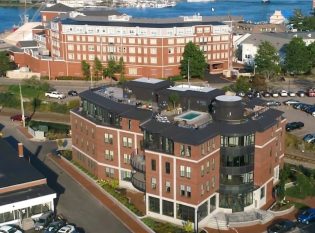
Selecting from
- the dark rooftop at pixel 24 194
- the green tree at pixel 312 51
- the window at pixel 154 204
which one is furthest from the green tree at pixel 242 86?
the dark rooftop at pixel 24 194

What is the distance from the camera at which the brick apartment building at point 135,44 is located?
65.9 meters

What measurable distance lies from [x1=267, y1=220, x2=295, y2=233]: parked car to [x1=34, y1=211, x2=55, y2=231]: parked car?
1199cm

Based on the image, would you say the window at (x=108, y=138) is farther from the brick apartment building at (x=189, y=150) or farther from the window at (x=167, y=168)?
the window at (x=167, y=168)

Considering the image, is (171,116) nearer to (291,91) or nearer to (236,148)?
(236,148)

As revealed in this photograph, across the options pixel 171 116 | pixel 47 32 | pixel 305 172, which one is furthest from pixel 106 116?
pixel 47 32

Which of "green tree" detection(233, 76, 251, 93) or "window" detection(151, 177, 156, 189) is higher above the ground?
"green tree" detection(233, 76, 251, 93)

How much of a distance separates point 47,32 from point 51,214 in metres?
46.2

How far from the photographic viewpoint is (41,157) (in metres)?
42.3

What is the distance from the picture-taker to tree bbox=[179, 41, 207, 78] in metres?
64.2

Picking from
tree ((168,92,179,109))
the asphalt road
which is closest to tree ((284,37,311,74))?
tree ((168,92,179,109))

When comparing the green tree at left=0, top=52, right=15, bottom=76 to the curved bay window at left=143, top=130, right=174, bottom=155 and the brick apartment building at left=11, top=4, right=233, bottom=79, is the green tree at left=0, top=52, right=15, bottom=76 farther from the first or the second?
the curved bay window at left=143, top=130, right=174, bottom=155

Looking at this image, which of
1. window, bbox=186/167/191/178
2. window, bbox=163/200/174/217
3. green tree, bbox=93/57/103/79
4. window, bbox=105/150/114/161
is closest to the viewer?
window, bbox=186/167/191/178

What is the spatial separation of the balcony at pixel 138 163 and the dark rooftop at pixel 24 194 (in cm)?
512

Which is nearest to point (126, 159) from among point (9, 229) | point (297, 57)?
point (9, 229)
